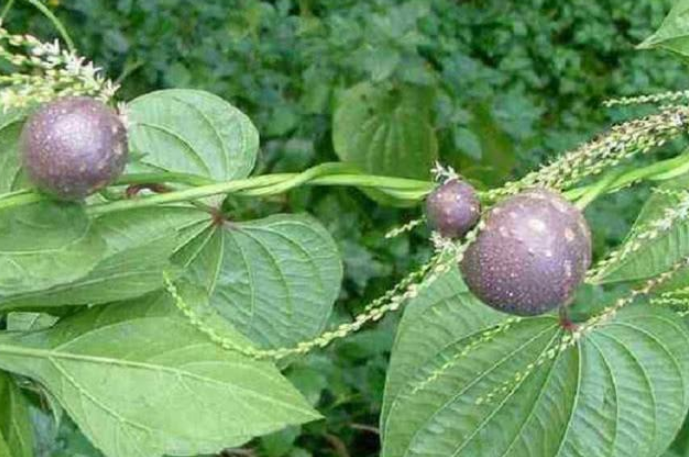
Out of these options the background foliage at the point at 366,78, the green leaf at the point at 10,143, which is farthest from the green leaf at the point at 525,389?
the background foliage at the point at 366,78

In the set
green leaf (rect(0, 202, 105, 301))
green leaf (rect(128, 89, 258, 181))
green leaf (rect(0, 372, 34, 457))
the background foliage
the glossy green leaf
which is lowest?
the background foliage

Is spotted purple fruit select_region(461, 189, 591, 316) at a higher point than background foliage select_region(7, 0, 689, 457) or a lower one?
higher

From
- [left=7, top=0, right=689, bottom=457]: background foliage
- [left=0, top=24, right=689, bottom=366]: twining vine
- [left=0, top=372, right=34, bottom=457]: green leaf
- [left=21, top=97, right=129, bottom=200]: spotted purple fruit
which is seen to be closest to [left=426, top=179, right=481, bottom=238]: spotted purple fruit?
[left=0, top=24, right=689, bottom=366]: twining vine

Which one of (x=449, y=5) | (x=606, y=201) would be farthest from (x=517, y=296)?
(x=449, y=5)

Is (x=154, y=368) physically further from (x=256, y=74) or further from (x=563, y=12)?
(x=563, y=12)

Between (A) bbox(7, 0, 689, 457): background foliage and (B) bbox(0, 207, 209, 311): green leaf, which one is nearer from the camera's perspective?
(B) bbox(0, 207, 209, 311): green leaf

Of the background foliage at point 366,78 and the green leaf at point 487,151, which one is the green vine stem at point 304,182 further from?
the green leaf at point 487,151

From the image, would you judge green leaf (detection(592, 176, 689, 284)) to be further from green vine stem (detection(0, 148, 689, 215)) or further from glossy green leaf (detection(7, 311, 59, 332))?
glossy green leaf (detection(7, 311, 59, 332))
